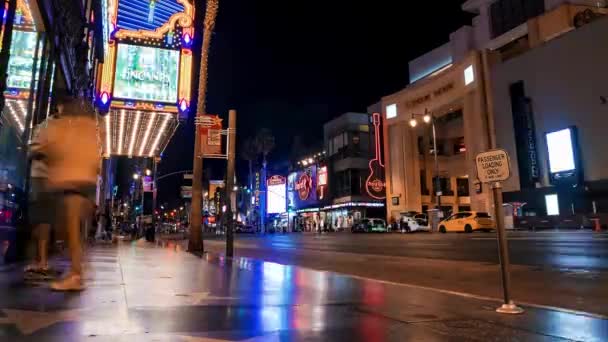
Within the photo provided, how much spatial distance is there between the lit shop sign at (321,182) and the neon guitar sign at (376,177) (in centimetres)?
1131

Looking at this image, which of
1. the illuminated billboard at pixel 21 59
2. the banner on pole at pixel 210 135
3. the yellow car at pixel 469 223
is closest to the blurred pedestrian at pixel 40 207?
the illuminated billboard at pixel 21 59

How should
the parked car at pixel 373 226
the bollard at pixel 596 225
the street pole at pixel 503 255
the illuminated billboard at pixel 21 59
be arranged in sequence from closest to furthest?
the street pole at pixel 503 255
the illuminated billboard at pixel 21 59
the bollard at pixel 596 225
the parked car at pixel 373 226

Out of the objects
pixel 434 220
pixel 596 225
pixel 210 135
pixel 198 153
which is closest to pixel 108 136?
pixel 198 153

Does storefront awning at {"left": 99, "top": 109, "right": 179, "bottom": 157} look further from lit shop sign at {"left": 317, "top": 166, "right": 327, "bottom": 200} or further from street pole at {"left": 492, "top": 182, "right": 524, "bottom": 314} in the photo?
lit shop sign at {"left": 317, "top": 166, "right": 327, "bottom": 200}

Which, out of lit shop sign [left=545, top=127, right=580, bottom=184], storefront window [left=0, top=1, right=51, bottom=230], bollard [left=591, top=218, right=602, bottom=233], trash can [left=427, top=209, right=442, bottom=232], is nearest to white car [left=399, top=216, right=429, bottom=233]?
trash can [left=427, top=209, right=442, bottom=232]

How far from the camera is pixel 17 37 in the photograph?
884 cm

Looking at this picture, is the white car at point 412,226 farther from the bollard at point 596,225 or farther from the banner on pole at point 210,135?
the banner on pole at point 210,135

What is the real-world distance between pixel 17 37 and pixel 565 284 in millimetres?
11022

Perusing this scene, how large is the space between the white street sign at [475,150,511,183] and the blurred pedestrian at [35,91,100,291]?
14.9ft

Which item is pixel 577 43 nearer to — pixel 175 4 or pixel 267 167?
pixel 175 4

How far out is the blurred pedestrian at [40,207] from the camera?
5.12 metres

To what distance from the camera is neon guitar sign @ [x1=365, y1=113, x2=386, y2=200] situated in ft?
199

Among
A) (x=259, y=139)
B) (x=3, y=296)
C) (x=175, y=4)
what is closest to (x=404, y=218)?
(x=175, y=4)

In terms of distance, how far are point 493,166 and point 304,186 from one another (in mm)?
74619
